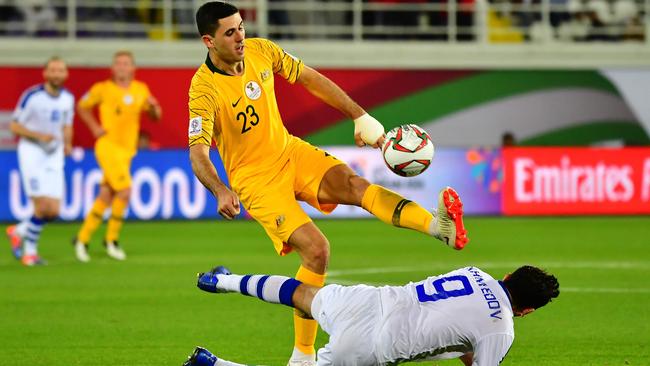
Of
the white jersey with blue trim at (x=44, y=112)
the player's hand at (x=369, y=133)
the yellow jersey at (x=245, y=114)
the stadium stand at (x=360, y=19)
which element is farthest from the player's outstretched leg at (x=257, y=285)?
the stadium stand at (x=360, y=19)

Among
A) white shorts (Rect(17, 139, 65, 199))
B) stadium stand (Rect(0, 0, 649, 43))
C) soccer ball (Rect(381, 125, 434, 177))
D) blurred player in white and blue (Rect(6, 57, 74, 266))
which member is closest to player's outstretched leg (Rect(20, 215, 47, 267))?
blurred player in white and blue (Rect(6, 57, 74, 266))

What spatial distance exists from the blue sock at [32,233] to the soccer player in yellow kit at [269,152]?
6824mm

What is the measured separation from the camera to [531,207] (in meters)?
21.0

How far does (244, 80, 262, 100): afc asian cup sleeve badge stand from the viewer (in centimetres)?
776

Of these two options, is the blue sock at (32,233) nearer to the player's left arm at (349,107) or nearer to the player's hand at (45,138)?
the player's hand at (45,138)

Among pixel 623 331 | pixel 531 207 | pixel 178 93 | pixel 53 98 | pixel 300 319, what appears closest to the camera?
pixel 300 319

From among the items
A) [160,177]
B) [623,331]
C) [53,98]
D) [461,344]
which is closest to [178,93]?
[160,177]

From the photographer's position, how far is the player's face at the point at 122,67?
15.3 m

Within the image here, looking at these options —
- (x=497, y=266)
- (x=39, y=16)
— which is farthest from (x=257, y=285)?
(x=39, y=16)

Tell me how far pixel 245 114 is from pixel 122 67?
798 centimetres

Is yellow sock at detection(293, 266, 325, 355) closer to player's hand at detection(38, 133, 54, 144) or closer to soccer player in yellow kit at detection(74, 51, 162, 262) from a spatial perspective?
player's hand at detection(38, 133, 54, 144)

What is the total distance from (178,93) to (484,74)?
19.1 ft

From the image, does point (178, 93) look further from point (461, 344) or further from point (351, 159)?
point (461, 344)

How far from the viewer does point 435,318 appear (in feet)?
21.0
